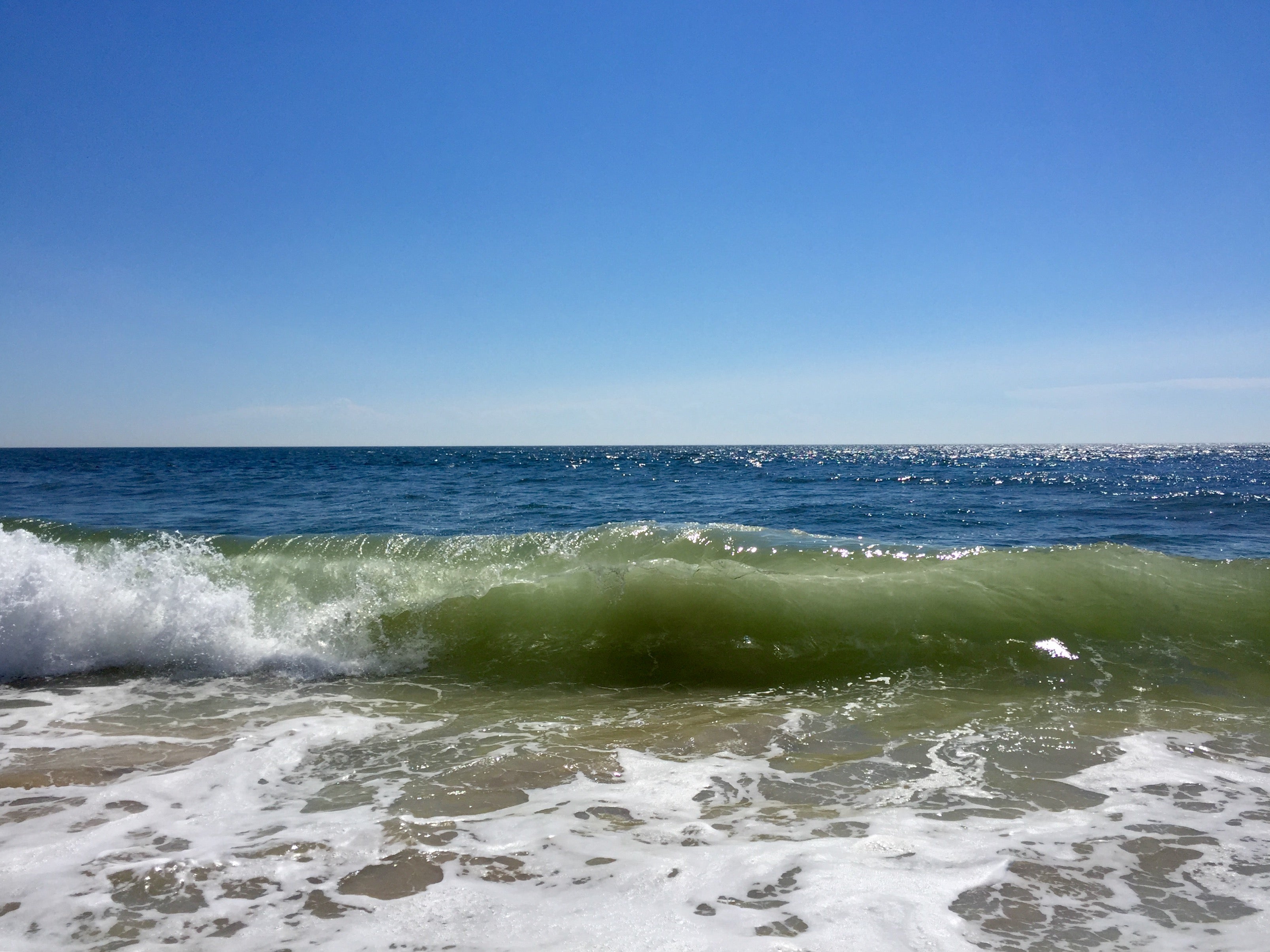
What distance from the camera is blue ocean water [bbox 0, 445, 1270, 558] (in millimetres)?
15602

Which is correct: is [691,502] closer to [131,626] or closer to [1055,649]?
[1055,649]

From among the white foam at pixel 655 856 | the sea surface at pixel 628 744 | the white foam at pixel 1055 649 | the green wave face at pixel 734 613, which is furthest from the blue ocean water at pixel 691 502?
the white foam at pixel 655 856

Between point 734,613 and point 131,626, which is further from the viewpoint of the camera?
point 734,613

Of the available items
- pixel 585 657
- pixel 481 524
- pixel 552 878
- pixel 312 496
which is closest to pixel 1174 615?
pixel 585 657

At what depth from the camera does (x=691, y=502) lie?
2252cm

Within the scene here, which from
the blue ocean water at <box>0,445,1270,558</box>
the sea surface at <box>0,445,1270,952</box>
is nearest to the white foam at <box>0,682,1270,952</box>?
the sea surface at <box>0,445,1270,952</box>

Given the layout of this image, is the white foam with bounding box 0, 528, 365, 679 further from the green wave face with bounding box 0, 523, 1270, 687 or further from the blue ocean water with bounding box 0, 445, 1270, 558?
the blue ocean water with bounding box 0, 445, 1270, 558

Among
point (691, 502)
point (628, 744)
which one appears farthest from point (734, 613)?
point (691, 502)

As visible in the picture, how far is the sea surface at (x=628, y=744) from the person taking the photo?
2879 millimetres

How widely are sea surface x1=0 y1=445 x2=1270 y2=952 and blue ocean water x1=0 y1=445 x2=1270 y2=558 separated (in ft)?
12.7

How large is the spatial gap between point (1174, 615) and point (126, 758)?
8786 millimetres

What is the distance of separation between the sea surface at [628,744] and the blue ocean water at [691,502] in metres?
3.88

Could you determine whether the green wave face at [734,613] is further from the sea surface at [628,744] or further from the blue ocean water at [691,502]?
the blue ocean water at [691,502]

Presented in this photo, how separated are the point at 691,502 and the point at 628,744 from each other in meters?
17.8
